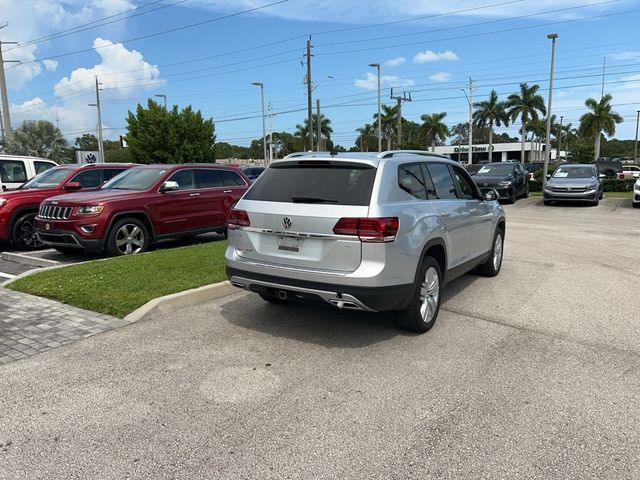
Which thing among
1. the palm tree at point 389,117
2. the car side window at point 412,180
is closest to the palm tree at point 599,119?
the palm tree at point 389,117

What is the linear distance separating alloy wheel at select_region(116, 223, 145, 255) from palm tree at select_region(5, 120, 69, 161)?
39.2 meters

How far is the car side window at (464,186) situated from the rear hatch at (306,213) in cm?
205

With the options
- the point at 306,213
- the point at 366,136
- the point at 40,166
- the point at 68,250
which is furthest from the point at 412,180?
the point at 366,136

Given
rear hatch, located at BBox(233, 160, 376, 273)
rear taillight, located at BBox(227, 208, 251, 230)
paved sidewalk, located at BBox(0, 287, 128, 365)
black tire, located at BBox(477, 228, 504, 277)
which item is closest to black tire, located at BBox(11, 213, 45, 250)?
paved sidewalk, located at BBox(0, 287, 128, 365)

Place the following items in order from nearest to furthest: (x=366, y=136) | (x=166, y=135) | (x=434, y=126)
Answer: (x=166, y=135), (x=434, y=126), (x=366, y=136)

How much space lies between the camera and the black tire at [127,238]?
8820mm

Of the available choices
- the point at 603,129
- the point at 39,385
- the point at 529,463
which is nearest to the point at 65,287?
the point at 39,385

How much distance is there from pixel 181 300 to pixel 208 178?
512cm

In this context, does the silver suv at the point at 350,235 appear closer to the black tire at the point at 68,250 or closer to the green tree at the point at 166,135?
the black tire at the point at 68,250

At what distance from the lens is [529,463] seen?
9.60ft

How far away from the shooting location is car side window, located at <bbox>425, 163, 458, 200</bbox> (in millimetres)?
5605

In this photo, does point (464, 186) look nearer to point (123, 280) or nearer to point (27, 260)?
point (123, 280)

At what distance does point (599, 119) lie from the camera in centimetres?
6125

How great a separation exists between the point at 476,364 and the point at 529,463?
1.41 m
